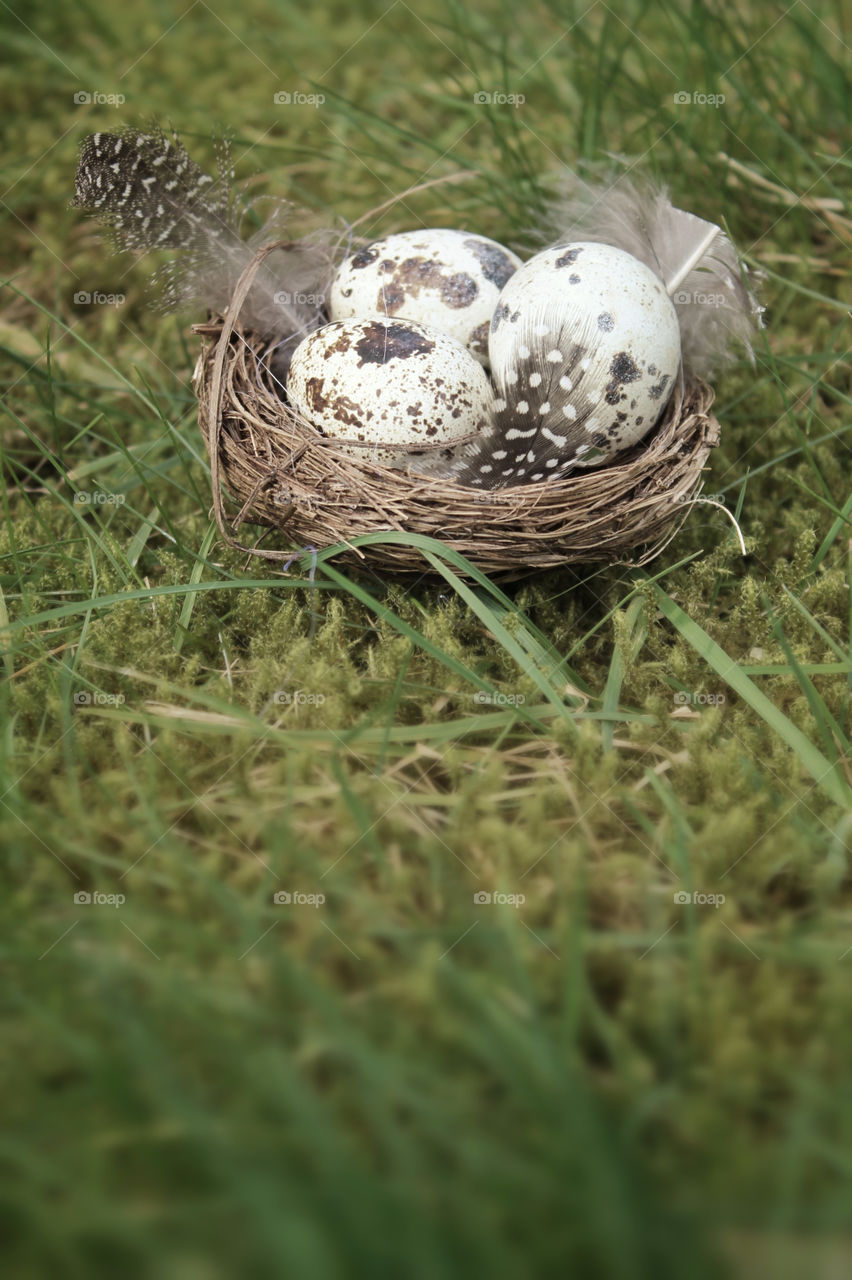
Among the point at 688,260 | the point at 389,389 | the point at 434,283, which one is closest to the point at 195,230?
the point at 434,283

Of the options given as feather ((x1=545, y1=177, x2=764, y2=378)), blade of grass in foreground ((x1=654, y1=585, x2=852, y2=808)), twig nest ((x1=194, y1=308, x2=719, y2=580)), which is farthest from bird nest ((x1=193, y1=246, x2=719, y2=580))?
feather ((x1=545, y1=177, x2=764, y2=378))

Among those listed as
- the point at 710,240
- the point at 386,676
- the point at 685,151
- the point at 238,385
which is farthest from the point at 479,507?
the point at 685,151

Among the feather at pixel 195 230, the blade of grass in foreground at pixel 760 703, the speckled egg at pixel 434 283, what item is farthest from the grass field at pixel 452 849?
the speckled egg at pixel 434 283

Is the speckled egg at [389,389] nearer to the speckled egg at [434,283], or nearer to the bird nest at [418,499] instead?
the bird nest at [418,499]

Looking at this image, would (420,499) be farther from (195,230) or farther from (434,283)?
(195,230)

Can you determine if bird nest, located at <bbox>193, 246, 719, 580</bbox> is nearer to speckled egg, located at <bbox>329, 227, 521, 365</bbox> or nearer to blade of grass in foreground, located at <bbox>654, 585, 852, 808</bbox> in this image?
blade of grass in foreground, located at <bbox>654, 585, 852, 808</bbox>

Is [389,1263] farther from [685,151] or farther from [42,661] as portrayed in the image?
[685,151]
